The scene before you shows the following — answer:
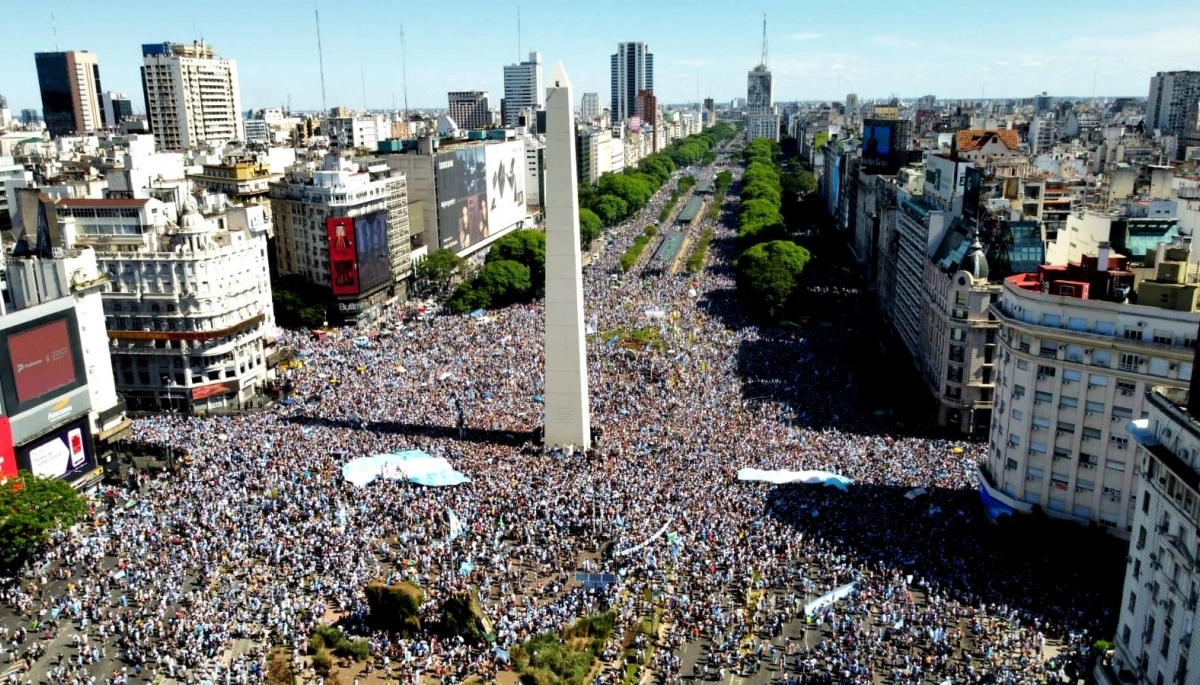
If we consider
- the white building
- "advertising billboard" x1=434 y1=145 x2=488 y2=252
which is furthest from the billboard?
the white building

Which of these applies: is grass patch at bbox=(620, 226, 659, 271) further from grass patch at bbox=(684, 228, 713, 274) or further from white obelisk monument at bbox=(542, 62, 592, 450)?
white obelisk monument at bbox=(542, 62, 592, 450)

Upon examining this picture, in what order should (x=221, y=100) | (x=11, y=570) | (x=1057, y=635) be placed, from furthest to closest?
1. (x=221, y=100)
2. (x=11, y=570)
3. (x=1057, y=635)

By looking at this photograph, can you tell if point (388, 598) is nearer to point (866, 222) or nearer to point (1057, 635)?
point (1057, 635)

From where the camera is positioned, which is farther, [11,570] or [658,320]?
[658,320]

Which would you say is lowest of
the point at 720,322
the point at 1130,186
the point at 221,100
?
the point at 720,322

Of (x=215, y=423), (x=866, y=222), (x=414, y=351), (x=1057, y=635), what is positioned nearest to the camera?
(x=1057, y=635)

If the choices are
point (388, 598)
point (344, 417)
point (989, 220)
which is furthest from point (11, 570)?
point (989, 220)

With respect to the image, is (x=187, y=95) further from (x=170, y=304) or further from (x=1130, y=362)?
(x=1130, y=362)
